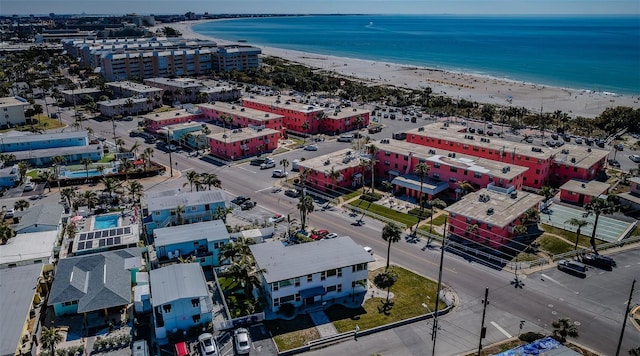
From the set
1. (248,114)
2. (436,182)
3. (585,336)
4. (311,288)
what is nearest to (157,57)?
(248,114)

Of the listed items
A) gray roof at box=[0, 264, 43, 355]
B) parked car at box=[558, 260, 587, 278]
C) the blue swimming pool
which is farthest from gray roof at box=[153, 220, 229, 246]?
parked car at box=[558, 260, 587, 278]

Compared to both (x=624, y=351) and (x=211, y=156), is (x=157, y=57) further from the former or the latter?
(x=624, y=351)

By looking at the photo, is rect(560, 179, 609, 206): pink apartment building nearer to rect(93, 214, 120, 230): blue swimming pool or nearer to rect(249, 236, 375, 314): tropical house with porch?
rect(249, 236, 375, 314): tropical house with porch

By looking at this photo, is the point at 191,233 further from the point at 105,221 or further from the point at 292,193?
the point at 292,193

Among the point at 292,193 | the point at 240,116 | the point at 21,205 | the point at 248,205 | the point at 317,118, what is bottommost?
the point at 248,205

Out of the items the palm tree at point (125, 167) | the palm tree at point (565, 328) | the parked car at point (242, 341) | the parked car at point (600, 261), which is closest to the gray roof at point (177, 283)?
the parked car at point (242, 341)

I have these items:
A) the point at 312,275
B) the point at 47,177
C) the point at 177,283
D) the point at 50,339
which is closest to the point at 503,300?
the point at 312,275
